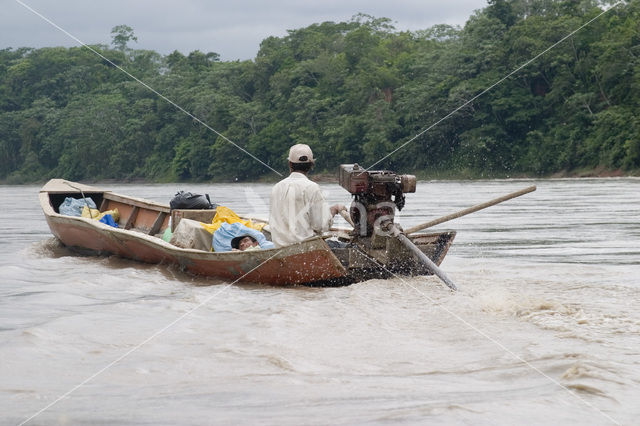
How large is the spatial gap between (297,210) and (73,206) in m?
6.07

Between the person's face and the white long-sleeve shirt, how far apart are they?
0.86 meters

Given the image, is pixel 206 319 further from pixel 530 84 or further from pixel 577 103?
pixel 530 84

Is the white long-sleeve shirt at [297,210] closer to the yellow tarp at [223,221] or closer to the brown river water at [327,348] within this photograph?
the brown river water at [327,348]

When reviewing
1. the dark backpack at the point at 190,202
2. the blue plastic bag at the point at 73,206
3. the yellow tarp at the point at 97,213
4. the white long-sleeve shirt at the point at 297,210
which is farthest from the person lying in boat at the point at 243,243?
the blue plastic bag at the point at 73,206

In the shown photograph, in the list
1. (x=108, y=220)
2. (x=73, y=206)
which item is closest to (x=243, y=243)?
(x=108, y=220)

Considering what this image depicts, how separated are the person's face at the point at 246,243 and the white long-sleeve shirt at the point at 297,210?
33.8 inches

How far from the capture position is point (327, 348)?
186 inches

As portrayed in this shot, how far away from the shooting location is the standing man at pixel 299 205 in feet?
21.5

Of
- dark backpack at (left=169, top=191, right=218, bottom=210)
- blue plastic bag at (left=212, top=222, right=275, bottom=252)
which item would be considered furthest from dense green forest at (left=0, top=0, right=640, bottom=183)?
blue plastic bag at (left=212, top=222, right=275, bottom=252)

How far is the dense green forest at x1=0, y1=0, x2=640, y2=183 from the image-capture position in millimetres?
39938

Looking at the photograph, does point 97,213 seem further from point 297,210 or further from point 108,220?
point 297,210

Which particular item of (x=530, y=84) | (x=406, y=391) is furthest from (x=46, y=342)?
(x=530, y=84)

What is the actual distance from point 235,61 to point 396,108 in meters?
25.0

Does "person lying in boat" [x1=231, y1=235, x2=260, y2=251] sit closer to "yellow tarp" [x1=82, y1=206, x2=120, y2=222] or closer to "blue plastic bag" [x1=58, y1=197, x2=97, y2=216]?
"yellow tarp" [x1=82, y1=206, x2=120, y2=222]
